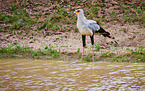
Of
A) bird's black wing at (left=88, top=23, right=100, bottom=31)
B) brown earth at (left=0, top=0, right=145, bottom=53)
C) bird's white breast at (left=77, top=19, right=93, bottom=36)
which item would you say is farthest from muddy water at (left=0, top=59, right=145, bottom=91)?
brown earth at (left=0, top=0, right=145, bottom=53)

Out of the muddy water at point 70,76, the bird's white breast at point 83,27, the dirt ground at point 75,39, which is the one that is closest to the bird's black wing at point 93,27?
the bird's white breast at point 83,27

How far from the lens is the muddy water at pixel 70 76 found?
5.43 metres

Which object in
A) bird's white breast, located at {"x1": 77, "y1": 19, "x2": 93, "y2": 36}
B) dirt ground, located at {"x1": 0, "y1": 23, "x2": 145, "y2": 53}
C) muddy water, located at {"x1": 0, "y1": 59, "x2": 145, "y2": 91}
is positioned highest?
bird's white breast, located at {"x1": 77, "y1": 19, "x2": 93, "y2": 36}

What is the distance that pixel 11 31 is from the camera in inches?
458

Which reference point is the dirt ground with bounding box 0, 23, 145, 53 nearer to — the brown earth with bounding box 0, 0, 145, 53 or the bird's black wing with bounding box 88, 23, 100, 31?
the brown earth with bounding box 0, 0, 145, 53

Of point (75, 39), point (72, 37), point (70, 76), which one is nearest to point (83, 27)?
point (75, 39)

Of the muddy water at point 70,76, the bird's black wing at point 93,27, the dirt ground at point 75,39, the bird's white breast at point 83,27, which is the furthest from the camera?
the dirt ground at point 75,39

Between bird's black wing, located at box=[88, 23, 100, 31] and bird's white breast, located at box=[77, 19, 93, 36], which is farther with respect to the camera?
bird's black wing, located at box=[88, 23, 100, 31]

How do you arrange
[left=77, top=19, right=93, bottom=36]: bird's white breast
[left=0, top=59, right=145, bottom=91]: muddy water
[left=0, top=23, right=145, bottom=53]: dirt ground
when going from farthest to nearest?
1. [left=0, top=23, right=145, bottom=53]: dirt ground
2. [left=77, top=19, right=93, bottom=36]: bird's white breast
3. [left=0, top=59, right=145, bottom=91]: muddy water

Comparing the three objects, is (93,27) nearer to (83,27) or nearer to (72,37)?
(83,27)

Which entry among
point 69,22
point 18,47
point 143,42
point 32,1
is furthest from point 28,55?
point 32,1

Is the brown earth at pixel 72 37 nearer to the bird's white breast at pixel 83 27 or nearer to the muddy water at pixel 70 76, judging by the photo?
the bird's white breast at pixel 83 27

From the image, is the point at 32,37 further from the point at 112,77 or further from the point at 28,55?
the point at 112,77

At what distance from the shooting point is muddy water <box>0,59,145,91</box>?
5.43m
